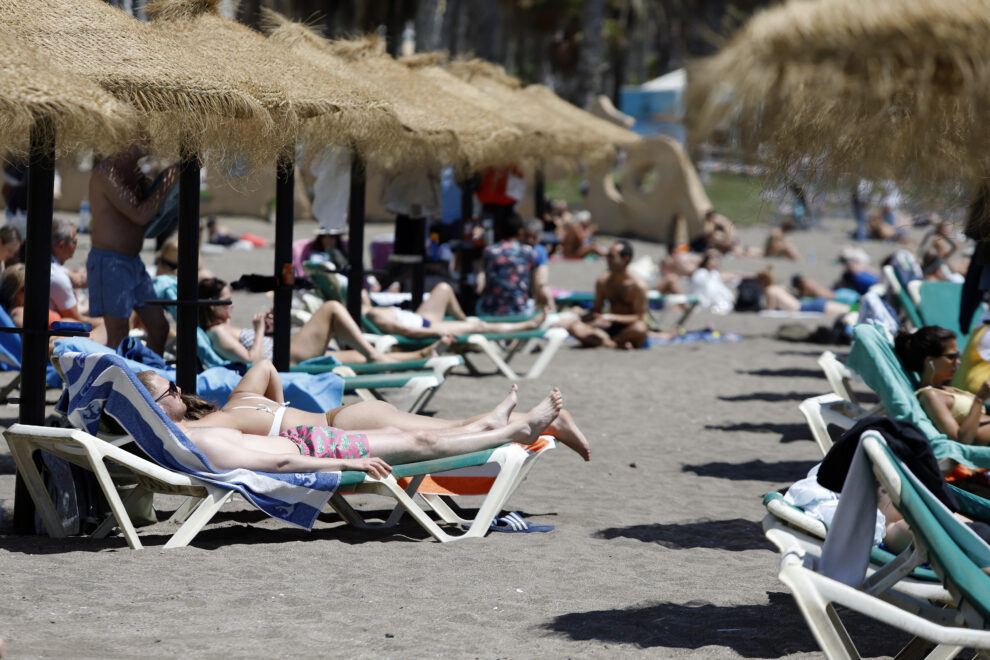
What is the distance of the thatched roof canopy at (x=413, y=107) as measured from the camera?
8.12 metres

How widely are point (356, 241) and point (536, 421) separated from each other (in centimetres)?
410

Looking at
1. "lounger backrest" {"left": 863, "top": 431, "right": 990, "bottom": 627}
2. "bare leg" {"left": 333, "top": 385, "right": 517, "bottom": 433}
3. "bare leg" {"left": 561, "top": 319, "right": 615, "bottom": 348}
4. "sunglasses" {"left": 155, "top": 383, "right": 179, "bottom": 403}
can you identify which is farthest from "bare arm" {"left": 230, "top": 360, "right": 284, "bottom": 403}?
"bare leg" {"left": 561, "top": 319, "right": 615, "bottom": 348}

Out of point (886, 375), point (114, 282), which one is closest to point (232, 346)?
point (114, 282)

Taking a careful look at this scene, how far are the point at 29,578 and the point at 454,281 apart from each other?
344 inches

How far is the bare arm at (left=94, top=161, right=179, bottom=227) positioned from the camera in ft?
21.7

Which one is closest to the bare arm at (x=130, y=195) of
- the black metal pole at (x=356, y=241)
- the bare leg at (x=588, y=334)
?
the black metal pole at (x=356, y=241)

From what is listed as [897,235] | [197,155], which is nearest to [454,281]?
[197,155]

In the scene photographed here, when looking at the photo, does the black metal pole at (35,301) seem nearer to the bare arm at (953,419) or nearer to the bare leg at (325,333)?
the bare leg at (325,333)

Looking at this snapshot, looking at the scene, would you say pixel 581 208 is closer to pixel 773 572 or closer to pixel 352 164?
pixel 352 164

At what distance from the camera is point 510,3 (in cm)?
4631

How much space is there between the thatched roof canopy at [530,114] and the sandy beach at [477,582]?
17.7 feet

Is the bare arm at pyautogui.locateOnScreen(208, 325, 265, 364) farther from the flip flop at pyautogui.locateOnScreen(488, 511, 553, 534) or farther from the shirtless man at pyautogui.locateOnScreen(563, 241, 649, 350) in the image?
the shirtless man at pyautogui.locateOnScreen(563, 241, 649, 350)

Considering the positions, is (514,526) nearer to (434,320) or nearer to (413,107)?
(413,107)

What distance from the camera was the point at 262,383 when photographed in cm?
560
